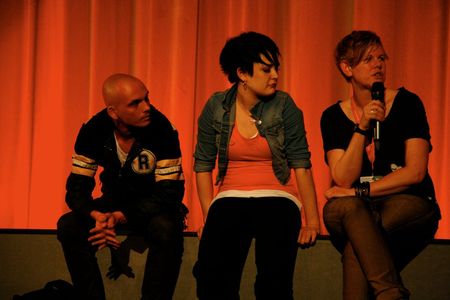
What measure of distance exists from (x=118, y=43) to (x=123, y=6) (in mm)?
204

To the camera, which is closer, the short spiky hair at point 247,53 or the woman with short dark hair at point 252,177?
the woman with short dark hair at point 252,177

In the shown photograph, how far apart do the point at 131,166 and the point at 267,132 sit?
0.57 meters

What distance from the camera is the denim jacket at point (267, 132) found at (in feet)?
7.26

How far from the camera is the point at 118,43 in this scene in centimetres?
317

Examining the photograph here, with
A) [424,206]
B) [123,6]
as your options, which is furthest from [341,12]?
[424,206]

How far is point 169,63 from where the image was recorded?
10.3ft

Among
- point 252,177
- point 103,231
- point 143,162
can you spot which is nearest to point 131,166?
point 143,162

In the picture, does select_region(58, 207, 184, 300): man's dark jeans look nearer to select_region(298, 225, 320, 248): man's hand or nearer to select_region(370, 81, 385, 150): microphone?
select_region(298, 225, 320, 248): man's hand

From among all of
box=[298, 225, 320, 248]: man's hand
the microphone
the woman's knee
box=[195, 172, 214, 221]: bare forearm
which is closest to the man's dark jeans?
box=[195, 172, 214, 221]: bare forearm

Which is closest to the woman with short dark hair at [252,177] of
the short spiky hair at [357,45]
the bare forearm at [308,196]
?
the bare forearm at [308,196]

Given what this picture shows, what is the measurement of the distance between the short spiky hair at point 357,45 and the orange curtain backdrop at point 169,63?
78 centimetres

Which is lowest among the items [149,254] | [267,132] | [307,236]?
[149,254]

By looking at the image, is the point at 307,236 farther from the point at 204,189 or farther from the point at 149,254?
the point at 149,254

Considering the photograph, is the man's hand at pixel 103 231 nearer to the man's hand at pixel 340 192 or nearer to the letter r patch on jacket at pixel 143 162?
the letter r patch on jacket at pixel 143 162
